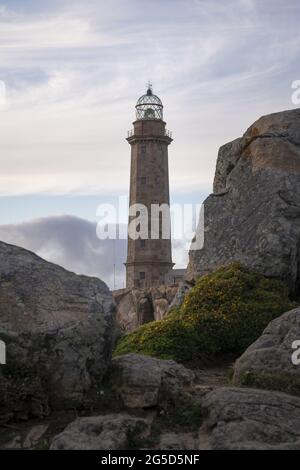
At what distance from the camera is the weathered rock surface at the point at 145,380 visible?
812 cm

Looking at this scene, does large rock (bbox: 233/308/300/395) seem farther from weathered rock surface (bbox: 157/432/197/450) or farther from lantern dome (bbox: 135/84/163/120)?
lantern dome (bbox: 135/84/163/120)

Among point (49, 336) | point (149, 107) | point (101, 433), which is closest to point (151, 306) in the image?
point (49, 336)

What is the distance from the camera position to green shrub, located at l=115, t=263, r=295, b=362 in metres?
→ 11.8

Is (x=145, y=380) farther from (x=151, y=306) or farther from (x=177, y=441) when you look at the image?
(x=151, y=306)

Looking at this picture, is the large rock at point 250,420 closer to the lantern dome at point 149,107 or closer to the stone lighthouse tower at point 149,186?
the stone lighthouse tower at point 149,186

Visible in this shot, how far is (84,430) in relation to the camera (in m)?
7.10

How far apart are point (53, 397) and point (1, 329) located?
3.23ft

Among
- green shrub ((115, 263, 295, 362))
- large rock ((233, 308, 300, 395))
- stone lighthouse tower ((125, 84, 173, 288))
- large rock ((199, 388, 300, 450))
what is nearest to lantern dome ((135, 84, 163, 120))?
stone lighthouse tower ((125, 84, 173, 288))

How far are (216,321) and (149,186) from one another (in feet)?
143

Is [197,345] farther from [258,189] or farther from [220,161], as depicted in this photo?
[220,161]

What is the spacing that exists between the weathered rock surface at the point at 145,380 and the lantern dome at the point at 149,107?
160 ft

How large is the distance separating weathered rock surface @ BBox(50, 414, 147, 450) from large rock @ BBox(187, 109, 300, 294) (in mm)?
6981

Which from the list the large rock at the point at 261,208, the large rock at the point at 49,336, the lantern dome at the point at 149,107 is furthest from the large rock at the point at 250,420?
the lantern dome at the point at 149,107
